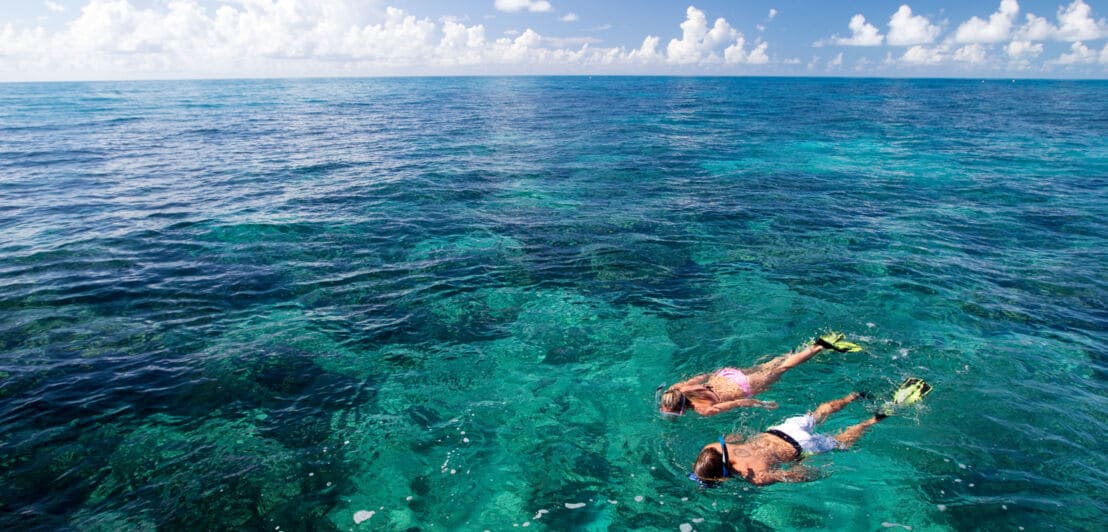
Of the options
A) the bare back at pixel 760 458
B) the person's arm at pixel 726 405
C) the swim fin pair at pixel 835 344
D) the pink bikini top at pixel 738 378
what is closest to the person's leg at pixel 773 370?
the swim fin pair at pixel 835 344

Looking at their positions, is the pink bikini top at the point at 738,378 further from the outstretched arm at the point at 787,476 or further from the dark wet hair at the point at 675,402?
the outstretched arm at the point at 787,476

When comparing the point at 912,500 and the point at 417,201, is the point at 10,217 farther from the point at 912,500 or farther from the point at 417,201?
the point at 912,500

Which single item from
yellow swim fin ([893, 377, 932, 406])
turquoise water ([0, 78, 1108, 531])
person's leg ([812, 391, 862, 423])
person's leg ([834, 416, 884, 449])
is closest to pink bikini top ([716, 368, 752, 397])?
turquoise water ([0, 78, 1108, 531])

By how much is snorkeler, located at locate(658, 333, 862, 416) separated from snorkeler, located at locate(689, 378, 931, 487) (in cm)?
83

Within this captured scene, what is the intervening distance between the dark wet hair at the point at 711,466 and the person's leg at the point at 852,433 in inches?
124

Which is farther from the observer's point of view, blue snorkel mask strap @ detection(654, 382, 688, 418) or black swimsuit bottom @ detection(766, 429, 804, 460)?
blue snorkel mask strap @ detection(654, 382, 688, 418)

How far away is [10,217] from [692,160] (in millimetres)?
39499

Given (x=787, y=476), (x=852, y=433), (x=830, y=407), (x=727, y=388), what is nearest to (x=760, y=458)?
(x=787, y=476)

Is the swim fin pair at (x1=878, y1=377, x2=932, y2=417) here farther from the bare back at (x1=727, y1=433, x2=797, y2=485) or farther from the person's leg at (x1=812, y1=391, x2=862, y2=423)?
the bare back at (x1=727, y1=433, x2=797, y2=485)

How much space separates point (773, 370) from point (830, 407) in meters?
1.47

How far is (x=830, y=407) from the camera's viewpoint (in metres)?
10.7

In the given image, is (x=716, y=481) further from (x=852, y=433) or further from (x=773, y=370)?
(x=773, y=370)

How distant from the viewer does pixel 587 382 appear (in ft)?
41.0

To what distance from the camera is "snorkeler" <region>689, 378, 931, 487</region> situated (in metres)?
8.70
